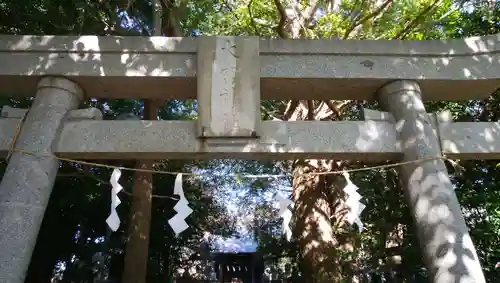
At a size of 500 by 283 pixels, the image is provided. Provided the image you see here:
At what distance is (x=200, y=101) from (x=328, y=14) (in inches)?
161

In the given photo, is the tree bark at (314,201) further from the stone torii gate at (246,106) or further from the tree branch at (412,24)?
the stone torii gate at (246,106)

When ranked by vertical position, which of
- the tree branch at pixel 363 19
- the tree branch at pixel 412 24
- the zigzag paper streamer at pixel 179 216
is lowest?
the zigzag paper streamer at pixel 179 216

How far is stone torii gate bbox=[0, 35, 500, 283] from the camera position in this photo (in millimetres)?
3416

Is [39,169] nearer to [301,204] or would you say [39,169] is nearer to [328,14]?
[301,204]

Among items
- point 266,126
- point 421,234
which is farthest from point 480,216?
point 266,126

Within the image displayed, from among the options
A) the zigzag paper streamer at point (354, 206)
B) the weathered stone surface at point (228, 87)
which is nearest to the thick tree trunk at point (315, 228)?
the zigzag paper streamer at point (354, 206)

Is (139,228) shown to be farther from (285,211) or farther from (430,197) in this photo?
(430,197)

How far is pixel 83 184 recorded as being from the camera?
10719mm

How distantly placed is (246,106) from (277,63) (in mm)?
599

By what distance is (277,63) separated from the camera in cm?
404

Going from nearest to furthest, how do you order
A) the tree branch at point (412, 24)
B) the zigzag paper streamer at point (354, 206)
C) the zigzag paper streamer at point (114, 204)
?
the zigzag paper streamer at point (114, 204), the zigzag paper streamer at point (354, 206), the tree branch at point (412, 24)

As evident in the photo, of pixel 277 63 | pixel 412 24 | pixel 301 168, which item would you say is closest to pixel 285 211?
pixel 277 63

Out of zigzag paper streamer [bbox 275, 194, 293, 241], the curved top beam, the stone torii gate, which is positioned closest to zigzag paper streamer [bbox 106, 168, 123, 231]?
the stone torii gate

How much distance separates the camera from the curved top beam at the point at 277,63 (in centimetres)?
393
